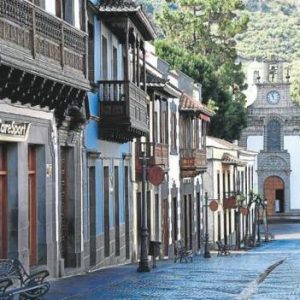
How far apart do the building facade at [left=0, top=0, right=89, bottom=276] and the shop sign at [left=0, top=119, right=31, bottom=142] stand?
0.02 m

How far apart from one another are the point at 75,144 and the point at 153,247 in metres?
8.39

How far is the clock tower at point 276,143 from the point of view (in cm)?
9112

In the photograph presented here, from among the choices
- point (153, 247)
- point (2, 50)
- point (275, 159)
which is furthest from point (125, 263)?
point (275, 159)

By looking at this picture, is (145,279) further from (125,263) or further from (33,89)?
(125,263)

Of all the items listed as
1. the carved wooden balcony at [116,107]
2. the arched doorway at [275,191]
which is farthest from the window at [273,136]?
the carved wooden balcony at [116,107]

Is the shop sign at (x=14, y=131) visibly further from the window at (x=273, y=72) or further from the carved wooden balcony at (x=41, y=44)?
the window at (x=273, y=72)

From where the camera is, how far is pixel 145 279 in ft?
70.4

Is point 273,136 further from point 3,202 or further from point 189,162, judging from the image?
point 3,202

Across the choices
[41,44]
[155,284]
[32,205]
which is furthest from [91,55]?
[41,44]

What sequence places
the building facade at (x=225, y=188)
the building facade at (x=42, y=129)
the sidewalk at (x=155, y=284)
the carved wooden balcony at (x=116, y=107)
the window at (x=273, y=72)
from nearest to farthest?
the building facade at (x=42, y=129), the sidewalk at (x=155, y=284), the carved wooden balcony at (x=116, y=107), the building facade at (x=225, y=188), the window at (x=273, y=72)

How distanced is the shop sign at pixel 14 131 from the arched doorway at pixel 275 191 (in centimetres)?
7494

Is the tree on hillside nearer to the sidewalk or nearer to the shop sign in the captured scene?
the sidewalk

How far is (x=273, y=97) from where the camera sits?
92688 mm

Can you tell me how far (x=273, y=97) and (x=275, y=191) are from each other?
27.2 feet
